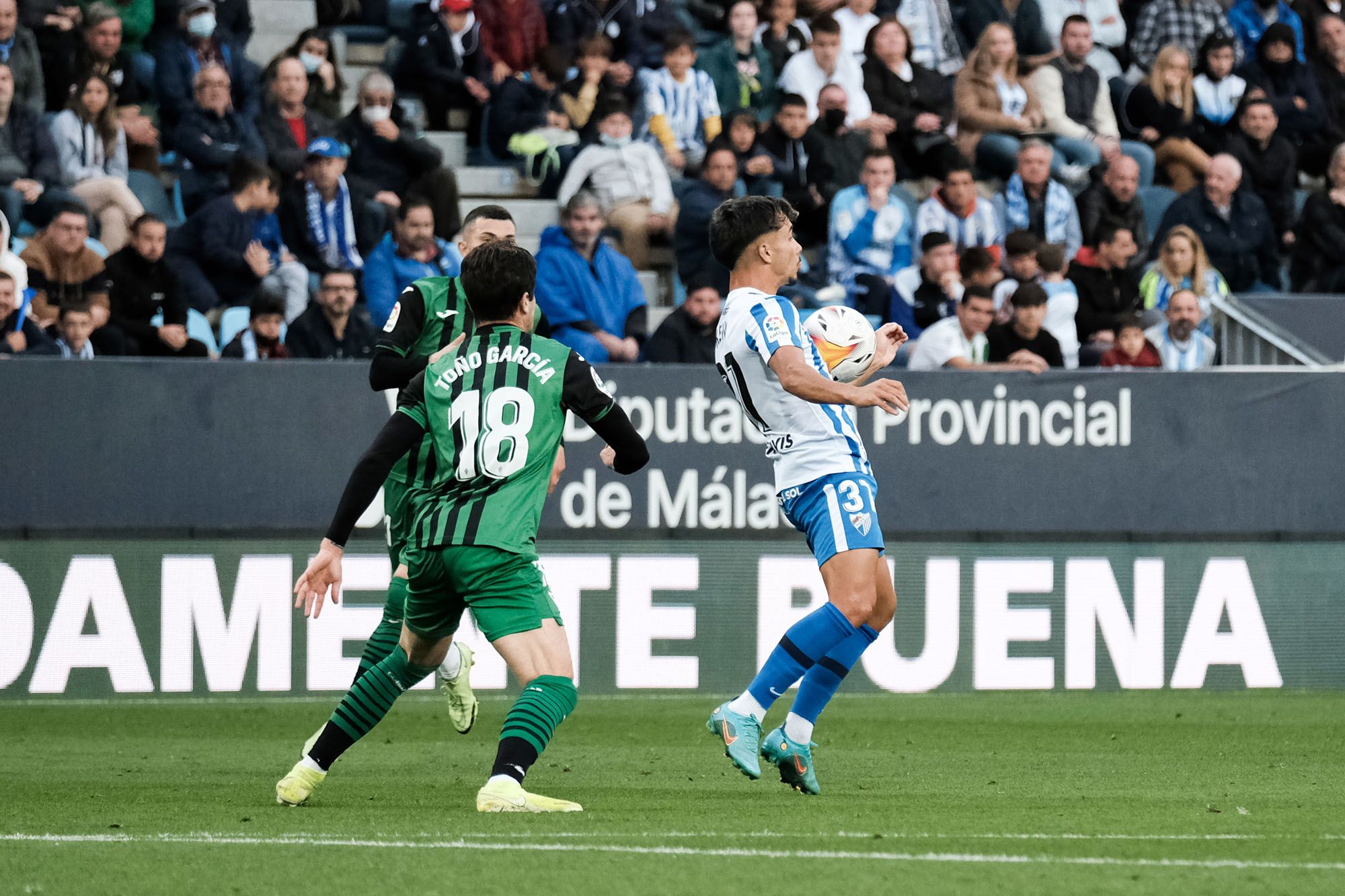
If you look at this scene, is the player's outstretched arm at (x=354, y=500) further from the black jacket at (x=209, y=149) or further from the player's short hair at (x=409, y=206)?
the black jacket at (x=209, y=149)

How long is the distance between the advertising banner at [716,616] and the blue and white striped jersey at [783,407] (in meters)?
4.25

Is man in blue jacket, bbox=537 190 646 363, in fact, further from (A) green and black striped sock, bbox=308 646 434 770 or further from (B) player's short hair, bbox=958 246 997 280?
(A) green and black striped sock, bbox=308 646 434 770

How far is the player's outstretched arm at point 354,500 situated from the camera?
242 inches

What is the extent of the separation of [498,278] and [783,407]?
1.57 meters

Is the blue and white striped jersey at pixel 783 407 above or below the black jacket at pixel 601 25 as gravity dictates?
below

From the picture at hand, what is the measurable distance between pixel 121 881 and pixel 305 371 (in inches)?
262

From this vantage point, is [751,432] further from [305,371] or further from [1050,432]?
[305,371]

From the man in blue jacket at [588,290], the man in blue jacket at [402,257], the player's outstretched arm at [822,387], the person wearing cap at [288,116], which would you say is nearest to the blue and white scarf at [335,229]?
the man in blue jacket at [402,257]

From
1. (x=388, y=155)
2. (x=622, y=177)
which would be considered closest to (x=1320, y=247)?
(x=622, y=177)

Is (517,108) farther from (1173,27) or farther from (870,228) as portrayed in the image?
(1173,27)

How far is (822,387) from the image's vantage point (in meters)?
6.80

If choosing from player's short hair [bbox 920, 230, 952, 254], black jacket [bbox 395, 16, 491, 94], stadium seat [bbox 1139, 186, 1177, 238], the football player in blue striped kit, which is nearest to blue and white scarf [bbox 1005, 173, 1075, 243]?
stadium seat [bbox 1139, 186, 1177, 238]

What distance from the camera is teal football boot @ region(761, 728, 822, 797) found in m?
6.92

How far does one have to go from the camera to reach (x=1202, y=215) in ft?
51.4
